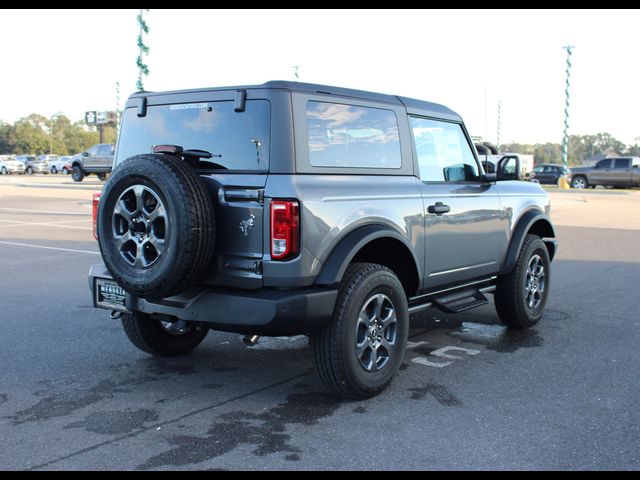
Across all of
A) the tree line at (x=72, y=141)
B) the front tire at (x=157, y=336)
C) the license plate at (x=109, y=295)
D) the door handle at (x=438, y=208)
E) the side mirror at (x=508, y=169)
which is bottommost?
the front tire at (x=157, y=336)

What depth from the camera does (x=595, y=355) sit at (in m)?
5.56

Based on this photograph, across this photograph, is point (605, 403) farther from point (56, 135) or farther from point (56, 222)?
point (56, 135)

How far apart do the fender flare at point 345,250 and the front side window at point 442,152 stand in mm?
955

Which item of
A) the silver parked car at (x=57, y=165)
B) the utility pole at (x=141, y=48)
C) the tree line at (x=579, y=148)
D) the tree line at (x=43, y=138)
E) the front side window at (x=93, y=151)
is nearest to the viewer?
the utility pole at (x=141, y=48)

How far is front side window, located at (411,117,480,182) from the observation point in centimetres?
532

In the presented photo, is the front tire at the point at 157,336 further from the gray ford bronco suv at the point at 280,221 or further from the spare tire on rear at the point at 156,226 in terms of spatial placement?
the spare tire on rear at the point at 156,226

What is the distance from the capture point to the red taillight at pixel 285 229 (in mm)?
3973

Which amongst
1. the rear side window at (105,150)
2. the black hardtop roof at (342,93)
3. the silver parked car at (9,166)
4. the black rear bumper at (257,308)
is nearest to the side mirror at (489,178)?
the black hardtop roof at (342,93)

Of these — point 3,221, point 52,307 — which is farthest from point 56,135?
point 52,307

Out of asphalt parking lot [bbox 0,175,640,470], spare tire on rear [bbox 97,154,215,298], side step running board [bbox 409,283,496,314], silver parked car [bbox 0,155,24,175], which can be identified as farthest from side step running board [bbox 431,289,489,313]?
silver parked car [bbox 0,155,24,175]

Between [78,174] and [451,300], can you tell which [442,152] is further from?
[78,174]

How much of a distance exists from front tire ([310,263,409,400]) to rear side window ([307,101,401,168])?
749 mm

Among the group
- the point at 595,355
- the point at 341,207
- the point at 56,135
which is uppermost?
the point at 56,135
